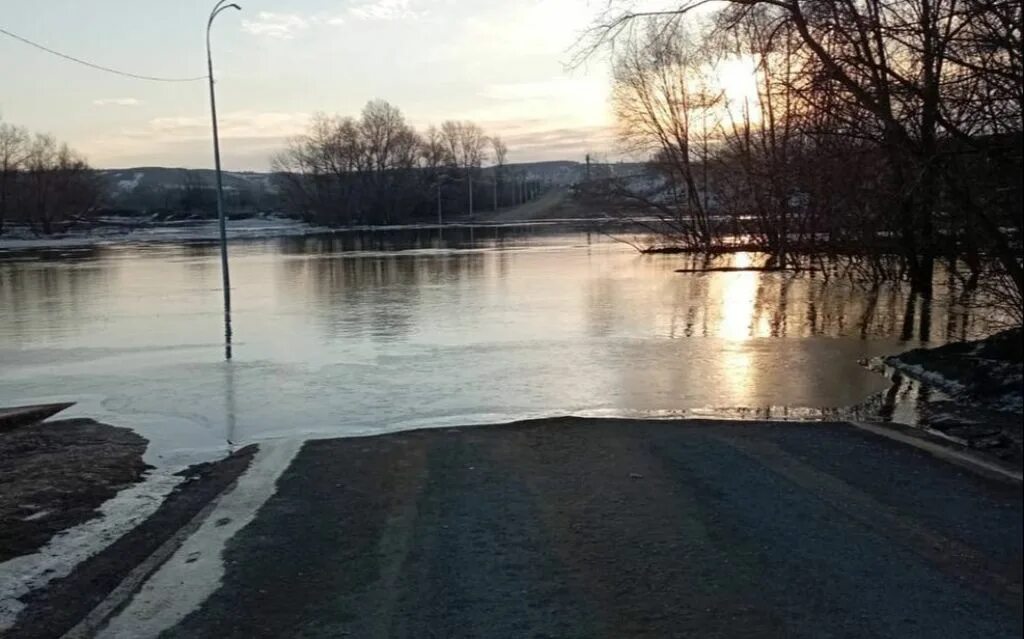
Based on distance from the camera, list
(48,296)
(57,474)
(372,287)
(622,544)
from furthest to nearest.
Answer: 1. (372,287)
2. (48,296)
3. (57,474)
4. (622,544)

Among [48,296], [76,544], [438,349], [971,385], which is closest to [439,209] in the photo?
[48,296]

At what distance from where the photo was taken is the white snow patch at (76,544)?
5523 mm

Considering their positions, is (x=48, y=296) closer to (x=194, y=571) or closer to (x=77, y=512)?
(x=77, y=512)

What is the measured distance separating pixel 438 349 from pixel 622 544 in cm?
A: 1004

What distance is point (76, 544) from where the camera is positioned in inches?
251

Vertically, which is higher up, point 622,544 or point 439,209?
point 439,209

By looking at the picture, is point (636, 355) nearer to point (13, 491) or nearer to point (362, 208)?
point (13, 491)

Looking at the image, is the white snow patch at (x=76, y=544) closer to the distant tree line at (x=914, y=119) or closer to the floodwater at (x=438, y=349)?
the floodwater at (x=438, y=349)

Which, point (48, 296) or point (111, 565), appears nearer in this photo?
point (111, 565)

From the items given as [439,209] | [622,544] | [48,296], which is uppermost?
[439,209]

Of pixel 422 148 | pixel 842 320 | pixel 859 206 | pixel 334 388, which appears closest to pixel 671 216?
pixel 859 206

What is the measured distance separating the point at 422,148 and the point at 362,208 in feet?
68.4

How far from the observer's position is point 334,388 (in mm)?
12500

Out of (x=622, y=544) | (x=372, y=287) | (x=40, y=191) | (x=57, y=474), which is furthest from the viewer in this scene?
(x=40, y=191)
